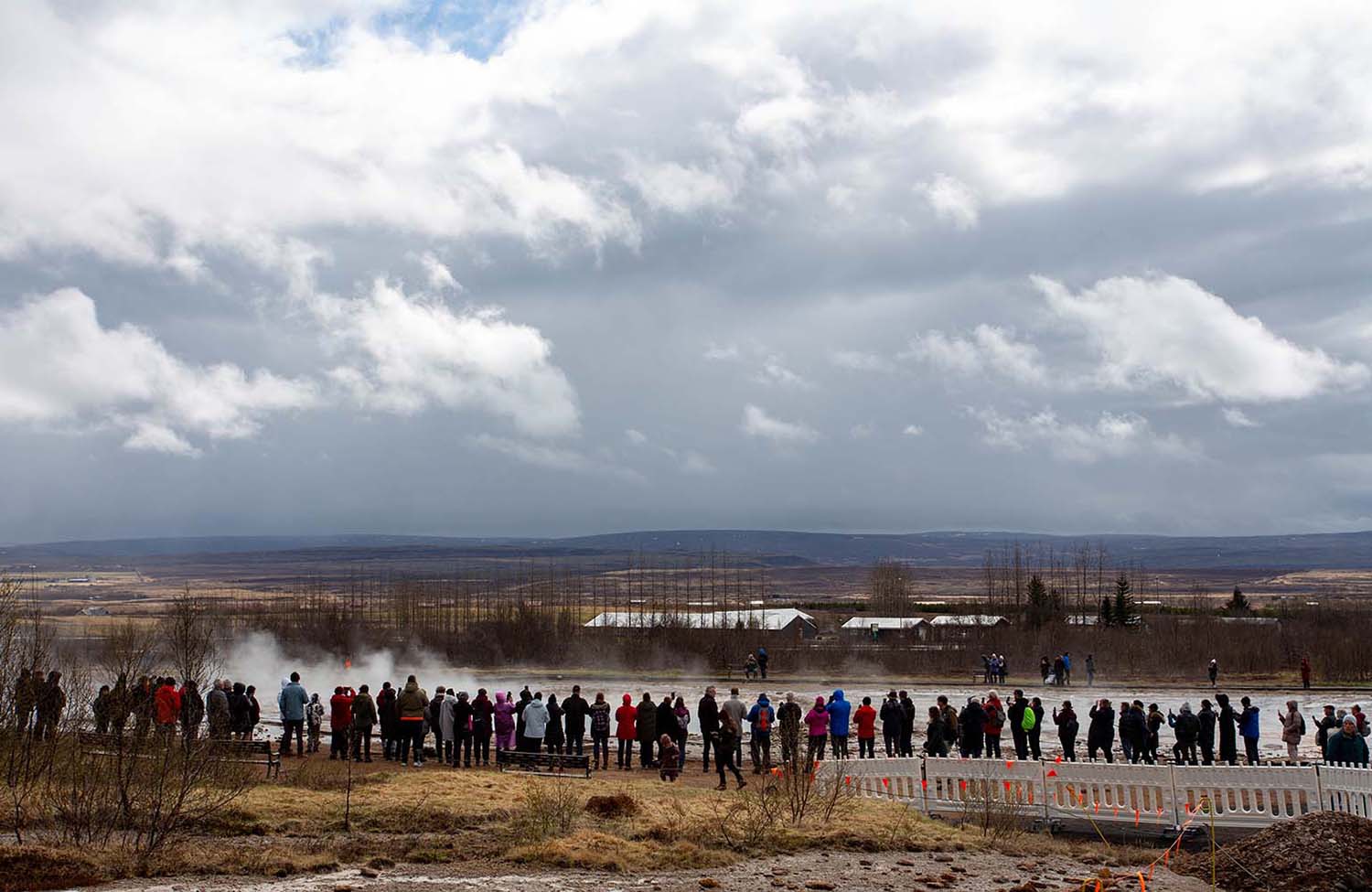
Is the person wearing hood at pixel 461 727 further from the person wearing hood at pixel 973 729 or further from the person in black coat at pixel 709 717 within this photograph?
the person wearing hood at pixel 973 729

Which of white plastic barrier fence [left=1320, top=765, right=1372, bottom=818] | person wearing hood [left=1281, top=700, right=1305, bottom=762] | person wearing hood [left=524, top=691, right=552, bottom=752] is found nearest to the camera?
white plastic barrier fence [left=1320, top=765, right=1372, bottom=818]

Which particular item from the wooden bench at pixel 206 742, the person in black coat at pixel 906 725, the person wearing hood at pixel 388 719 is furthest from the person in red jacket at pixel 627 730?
the wooden bench at pixel 206 742

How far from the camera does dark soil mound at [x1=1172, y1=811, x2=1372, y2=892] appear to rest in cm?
1371

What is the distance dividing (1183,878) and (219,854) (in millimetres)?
11190

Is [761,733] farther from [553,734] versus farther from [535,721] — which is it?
[535,721]

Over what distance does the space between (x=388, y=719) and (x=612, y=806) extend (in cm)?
761

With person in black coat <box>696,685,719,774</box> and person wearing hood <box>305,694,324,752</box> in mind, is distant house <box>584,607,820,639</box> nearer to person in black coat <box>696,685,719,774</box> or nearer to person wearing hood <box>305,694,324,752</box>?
person wearing hood <box>305,694,324,752</box>

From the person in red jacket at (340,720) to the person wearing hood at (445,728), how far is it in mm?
1512

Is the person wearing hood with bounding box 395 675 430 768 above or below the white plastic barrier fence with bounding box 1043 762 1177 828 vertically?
above

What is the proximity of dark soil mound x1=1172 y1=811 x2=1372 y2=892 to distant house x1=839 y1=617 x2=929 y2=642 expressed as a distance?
203ft

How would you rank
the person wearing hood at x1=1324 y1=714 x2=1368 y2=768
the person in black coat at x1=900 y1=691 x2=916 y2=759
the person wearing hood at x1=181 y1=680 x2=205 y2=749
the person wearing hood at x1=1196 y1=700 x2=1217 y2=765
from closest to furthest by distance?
the person wearing hood at x1=181 y1=680 x2=205 y2=749, the person wearing hood at x1=1324 y1=714 x2=1368 y2=768, the person wearing hood at x1=1196 y1=700 x2=1217 y2=765, the person in black coat at x1=900 y1=691 x2=916 y2=759

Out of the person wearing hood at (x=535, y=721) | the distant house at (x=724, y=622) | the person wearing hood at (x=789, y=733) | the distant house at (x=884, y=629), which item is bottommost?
the distant house at (x=884, y=629)

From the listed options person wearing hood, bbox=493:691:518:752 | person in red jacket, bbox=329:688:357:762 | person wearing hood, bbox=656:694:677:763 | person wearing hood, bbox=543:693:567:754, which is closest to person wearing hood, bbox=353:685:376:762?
person in red jacket, bbox=329:688:357:762

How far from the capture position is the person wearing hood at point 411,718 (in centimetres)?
2261
